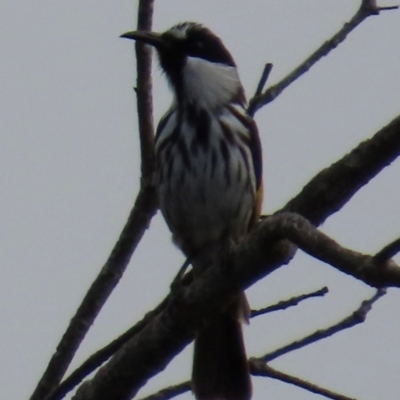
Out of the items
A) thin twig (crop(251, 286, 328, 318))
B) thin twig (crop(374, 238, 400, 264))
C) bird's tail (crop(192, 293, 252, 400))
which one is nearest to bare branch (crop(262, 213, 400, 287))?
thin twig (crop(374, 238, 400, 264))

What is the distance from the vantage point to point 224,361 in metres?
4.48

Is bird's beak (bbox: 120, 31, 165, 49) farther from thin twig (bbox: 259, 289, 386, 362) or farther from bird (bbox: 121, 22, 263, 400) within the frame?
thin twig (bbox: 259, 289, 386, 362)

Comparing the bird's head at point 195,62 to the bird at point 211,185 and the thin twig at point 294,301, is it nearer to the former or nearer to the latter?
the bird at point 211,185

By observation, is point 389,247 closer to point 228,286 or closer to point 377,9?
point 228,286

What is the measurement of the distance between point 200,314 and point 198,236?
5.19ft

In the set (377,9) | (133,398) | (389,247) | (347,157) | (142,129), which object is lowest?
(389,247)

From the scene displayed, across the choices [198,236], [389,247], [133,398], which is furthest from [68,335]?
[389,247]

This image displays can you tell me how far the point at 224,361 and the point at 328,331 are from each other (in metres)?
1.25

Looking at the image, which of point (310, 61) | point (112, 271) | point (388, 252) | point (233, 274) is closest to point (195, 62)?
point (310, 61)

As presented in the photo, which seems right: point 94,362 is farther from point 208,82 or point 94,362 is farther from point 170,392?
point 208,82

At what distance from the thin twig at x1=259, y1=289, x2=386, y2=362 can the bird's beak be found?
1.37 metres

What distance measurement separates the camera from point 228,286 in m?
2.92

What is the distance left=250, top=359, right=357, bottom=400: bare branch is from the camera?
3088mm

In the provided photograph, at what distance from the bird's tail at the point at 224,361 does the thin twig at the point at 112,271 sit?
801 mm
